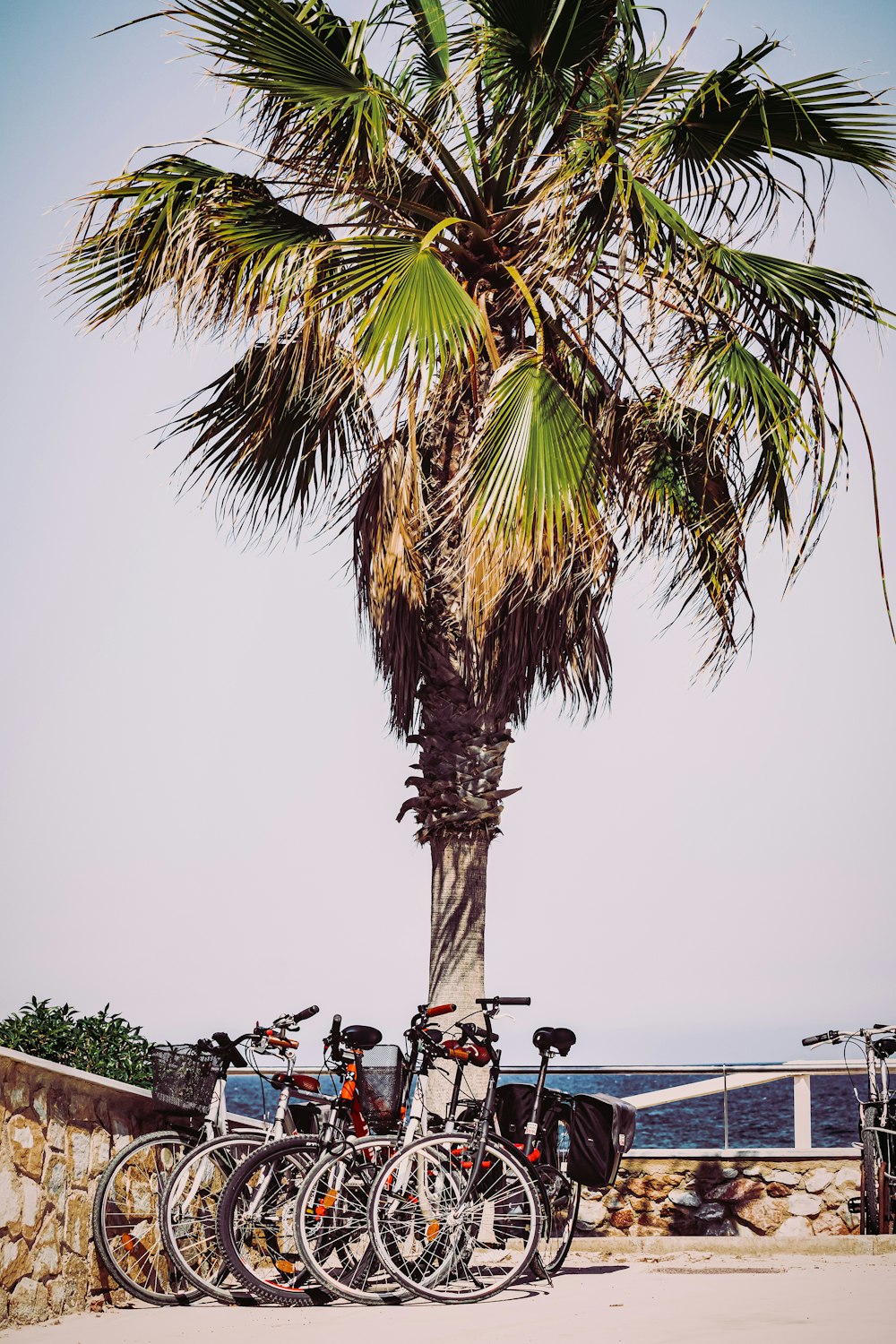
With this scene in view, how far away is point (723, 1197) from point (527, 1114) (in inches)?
Answer: 121

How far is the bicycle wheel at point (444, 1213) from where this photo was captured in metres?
5.95

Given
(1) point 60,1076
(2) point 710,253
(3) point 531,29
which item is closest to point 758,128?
(2) point 710,253

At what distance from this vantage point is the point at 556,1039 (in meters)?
6.81

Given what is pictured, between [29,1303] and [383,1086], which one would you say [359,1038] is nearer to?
[383,1086]

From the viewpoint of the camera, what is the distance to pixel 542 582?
700 centimetres

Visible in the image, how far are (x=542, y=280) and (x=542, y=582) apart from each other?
1.83 meters

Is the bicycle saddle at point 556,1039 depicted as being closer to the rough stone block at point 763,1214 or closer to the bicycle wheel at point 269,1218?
the bicycle wheel at point 269,1218

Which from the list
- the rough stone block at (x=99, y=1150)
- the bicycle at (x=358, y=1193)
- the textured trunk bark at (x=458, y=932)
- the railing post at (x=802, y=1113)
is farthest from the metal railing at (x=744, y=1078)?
the rough stone block at (x=99, y=1150)

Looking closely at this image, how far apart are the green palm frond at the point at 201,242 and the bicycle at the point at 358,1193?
384 centimetres

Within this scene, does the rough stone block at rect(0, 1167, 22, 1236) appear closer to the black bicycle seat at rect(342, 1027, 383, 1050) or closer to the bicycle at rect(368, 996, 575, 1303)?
the bicycle at rect(368, 996, 575, 1303)

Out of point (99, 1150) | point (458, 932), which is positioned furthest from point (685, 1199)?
point (99, 1150)

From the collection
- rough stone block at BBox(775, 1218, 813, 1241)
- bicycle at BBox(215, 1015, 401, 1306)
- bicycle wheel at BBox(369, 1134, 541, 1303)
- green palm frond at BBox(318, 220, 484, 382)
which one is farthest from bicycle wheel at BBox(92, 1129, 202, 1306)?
rough stone block at BBox(775, 1218, 813, 1241)

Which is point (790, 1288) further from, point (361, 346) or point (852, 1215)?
point (361, 346)

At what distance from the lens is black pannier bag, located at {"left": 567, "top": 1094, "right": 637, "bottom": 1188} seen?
263 inches
